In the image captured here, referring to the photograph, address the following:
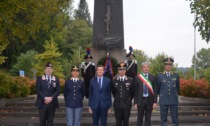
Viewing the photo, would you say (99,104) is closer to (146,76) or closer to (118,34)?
(146,76)

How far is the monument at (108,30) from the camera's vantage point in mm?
17906

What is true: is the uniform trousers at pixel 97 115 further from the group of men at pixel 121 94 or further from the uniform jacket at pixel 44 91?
the uniform jacket at pixel 44 91

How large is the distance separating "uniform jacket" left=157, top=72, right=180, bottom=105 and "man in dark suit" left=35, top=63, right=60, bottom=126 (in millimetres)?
2683

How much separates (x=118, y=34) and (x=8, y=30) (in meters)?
5.70

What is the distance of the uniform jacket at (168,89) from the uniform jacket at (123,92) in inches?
35.1

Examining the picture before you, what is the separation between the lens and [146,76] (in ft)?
28.7

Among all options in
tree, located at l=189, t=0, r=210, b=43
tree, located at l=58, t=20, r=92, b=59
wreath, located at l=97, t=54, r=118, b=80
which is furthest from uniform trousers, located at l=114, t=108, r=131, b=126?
tree, located at l=58, t=20, r=92, b=59

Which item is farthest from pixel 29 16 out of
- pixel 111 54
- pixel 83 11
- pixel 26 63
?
pixel 83 11

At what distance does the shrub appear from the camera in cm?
1639

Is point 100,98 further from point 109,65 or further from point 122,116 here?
point 109,65

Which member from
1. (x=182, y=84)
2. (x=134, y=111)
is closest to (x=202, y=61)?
(x=182, y=84)

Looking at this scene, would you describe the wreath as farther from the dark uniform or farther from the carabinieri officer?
the dark uniform

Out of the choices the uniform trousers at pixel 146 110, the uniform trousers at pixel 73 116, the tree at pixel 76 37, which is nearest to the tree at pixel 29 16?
the uniform trousers at pixel 73 116

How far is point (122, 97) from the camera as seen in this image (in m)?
8.55
